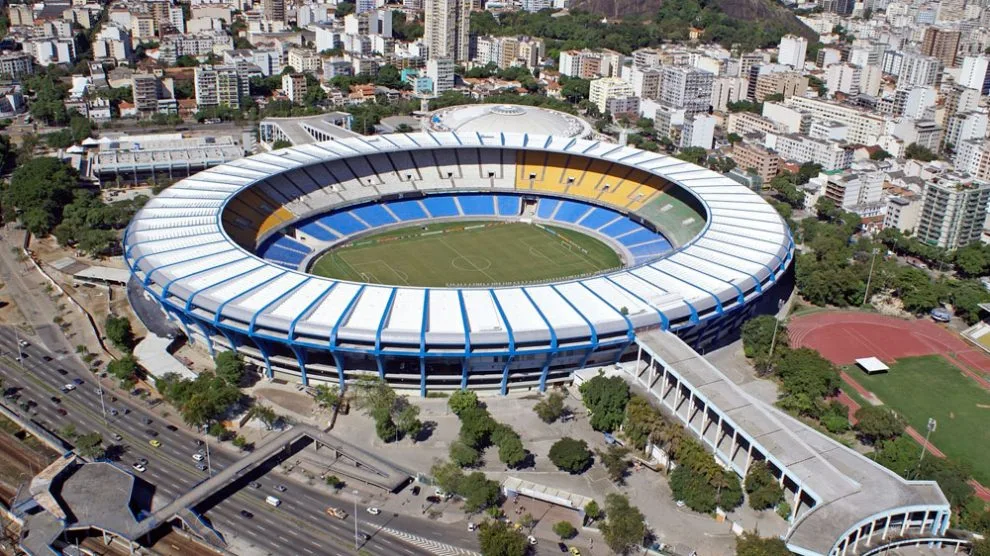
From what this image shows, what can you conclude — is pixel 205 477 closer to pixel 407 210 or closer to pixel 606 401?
pixel 606 401

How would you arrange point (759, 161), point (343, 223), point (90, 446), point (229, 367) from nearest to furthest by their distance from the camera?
point (90, 446)
point (229, 367)
point (343, 223)
point (759, 161)

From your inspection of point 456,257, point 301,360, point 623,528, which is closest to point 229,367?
point 301,360

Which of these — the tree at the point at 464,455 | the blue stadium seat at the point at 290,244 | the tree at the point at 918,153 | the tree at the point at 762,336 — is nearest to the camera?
the tree at the point at 464,455

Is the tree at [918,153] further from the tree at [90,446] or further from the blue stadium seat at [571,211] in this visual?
the tree at [90,446]

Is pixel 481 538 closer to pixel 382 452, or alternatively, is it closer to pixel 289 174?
pixel 382 452

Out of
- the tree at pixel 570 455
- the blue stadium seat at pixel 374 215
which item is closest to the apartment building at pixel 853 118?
the blue stadium seat at pixel 374 215

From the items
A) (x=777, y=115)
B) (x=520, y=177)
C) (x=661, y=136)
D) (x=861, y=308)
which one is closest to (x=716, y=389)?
(x=861, y=308)
